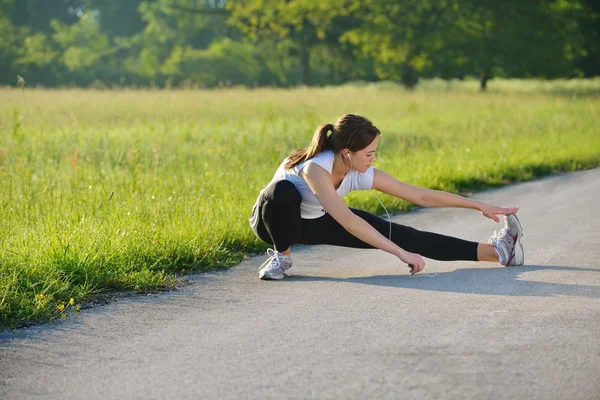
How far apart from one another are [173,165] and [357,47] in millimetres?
37704

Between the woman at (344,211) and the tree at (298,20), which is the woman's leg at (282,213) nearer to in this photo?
the woman at (344,211)

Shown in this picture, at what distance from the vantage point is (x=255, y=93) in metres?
26.2

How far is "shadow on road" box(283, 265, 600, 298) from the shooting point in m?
5.76

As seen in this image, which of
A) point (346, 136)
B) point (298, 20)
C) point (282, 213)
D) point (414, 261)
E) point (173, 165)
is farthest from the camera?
point (298, 20)

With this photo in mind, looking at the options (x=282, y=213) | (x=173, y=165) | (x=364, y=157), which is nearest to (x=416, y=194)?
(x=364, y=157)

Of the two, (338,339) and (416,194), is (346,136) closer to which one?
(416,194)

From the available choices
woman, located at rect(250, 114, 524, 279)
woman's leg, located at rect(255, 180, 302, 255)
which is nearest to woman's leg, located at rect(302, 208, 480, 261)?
woman, located at rect(250, 114, 524, 279)

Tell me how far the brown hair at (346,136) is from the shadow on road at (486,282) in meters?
0.89

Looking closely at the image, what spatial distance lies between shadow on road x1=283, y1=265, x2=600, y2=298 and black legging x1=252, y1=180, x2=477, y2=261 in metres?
0.17

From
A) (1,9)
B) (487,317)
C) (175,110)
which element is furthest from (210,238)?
(1,9)

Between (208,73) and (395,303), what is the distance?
50040 millimetres

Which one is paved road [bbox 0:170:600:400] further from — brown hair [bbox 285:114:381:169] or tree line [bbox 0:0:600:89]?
tree line [bbox 0:0:600:89]

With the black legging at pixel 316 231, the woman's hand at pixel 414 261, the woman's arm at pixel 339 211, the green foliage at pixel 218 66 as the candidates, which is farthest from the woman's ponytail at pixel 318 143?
the green foliage at pixel 218 66

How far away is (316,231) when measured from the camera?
650cm
